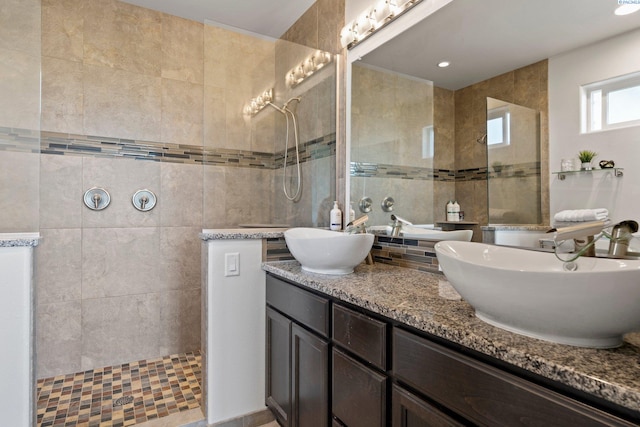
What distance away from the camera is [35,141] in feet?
5.08

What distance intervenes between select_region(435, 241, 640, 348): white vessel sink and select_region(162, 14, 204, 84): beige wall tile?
261 centimetres

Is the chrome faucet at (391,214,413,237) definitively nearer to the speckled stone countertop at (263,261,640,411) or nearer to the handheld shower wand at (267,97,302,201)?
the speckled stone countertop at (263,261,640,411)

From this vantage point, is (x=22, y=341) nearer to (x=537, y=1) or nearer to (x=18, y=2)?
(x=18, y=2)

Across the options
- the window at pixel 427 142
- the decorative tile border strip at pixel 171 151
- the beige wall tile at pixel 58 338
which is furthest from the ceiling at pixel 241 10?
the beige wall tile at pixel 58 338

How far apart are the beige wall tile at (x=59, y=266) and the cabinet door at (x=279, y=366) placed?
1.53m

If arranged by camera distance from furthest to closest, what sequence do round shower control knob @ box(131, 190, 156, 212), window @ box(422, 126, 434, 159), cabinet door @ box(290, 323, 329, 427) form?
round shower control knob @ box(131, 190, 156, 212) → window @ box(422, 126, 434, 159) → cabinet door @ box(290, 323, 329, 427)

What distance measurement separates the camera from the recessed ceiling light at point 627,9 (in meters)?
0.99

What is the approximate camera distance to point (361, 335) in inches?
45.6

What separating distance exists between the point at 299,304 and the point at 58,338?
1.93 metres

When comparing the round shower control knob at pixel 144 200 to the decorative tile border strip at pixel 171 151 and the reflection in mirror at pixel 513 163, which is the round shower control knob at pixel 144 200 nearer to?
the decorative tile border strip at pixel 171 151

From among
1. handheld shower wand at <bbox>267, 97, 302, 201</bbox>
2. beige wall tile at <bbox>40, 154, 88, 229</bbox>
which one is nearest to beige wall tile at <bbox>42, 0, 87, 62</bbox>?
beige wall tile at <bbox>40, 154, 88, 229</bbox>

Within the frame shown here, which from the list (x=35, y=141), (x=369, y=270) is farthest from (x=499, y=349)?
(x=35, y=141)

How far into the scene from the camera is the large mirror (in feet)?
3.89

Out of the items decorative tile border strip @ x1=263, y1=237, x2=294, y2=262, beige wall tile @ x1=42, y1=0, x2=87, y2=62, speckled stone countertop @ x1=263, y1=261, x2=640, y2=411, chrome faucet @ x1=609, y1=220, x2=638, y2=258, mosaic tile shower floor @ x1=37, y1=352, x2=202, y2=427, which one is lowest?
mosaic tile shower floor @ x1=37, y1=352, x2=202, y2=427
